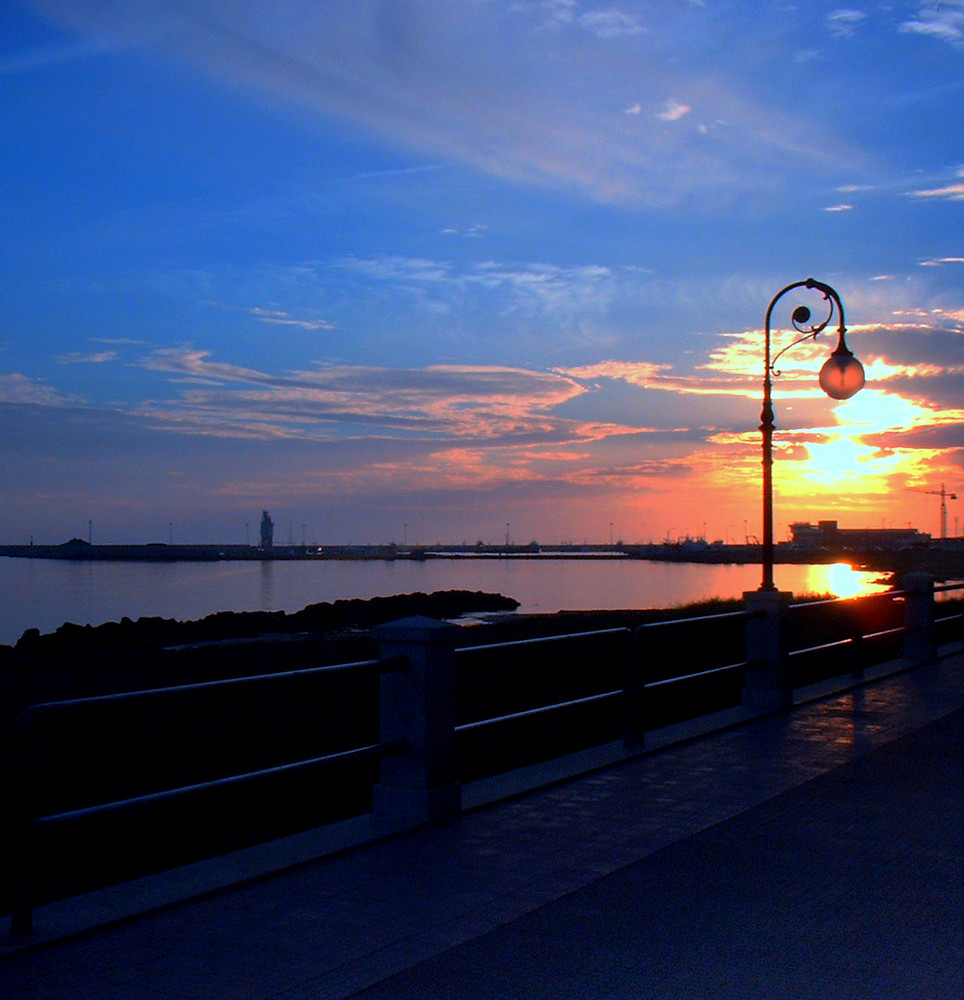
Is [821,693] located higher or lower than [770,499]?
lower

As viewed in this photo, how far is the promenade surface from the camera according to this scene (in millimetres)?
4621

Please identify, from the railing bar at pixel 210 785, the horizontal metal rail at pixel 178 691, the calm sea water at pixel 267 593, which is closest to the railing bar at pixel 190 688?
the horizontal metal rail at pixel 178 691

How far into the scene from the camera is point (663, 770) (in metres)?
8.97

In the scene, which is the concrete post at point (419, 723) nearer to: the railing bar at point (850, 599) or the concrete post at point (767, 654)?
the concrete post at point (767, 654)

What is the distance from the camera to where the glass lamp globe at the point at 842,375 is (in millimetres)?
14312

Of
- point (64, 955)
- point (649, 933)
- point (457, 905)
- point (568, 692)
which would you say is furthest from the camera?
point (568, 692)

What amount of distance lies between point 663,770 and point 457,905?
12.1 feet

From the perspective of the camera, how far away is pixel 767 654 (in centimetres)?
1261

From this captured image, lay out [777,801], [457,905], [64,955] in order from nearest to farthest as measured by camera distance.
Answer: [64,955] → [457,905] → [777,801]

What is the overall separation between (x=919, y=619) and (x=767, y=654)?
639cm

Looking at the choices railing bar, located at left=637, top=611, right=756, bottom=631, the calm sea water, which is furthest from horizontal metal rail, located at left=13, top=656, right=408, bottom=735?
the calm sea water

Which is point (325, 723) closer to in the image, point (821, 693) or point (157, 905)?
point (821, 693)

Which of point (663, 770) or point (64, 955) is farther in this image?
point (663, 770)

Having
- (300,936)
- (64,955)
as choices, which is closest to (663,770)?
(300,936)
